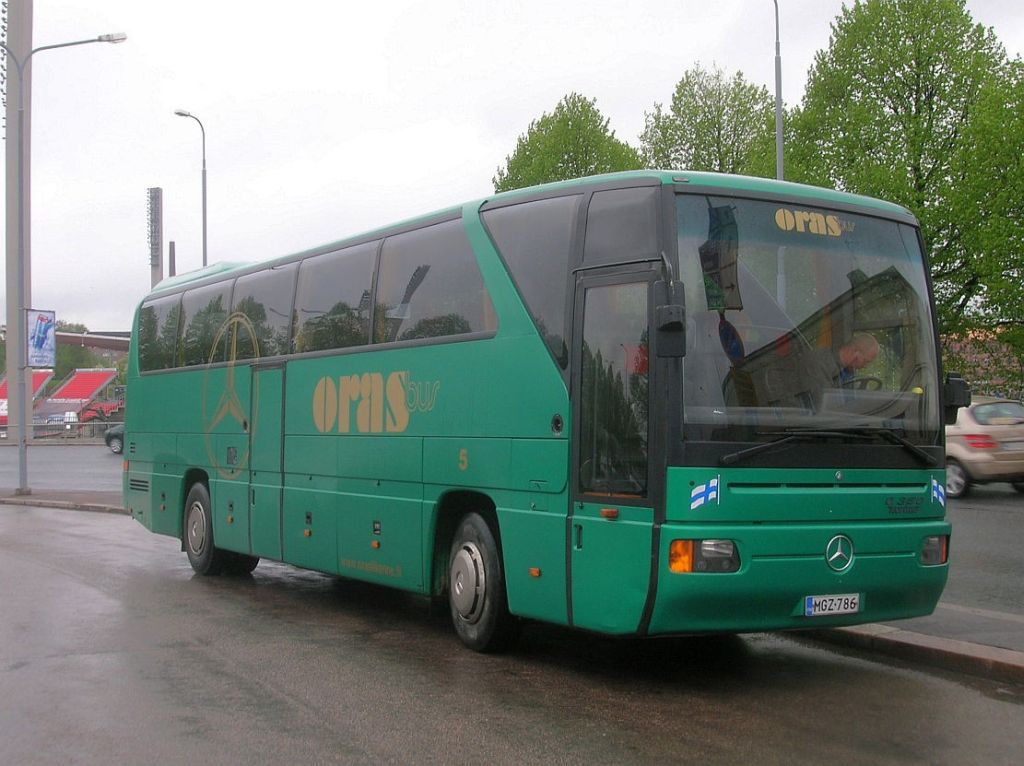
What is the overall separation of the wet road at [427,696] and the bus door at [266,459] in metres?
1.21

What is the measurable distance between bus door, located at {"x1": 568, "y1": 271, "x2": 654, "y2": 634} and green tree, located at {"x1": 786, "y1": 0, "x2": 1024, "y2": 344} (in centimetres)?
2919

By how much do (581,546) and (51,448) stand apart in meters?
50.9

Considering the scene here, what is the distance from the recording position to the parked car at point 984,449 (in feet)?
68.9

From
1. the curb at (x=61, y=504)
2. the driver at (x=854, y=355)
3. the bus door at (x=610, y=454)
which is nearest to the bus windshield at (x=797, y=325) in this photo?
the driver at (x=854, y=355)

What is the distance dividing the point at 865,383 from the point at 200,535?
858 centimetres

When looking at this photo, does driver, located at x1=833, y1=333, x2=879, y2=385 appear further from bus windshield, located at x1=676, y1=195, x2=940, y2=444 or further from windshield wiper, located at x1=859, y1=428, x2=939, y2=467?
windshield wiper, located at x1=859, y1=428, x2=939, y2=467

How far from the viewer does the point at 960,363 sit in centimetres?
3841

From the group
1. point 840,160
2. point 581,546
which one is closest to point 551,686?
point 581,546

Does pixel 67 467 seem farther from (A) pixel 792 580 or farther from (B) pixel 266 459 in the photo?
(A) pixel 792 580

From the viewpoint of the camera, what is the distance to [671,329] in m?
→ 7.20

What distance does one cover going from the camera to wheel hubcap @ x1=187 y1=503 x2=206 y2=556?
14004 mm

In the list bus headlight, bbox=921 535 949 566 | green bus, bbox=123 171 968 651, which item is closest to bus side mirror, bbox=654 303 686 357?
green bus, bbox=123 171 968 651

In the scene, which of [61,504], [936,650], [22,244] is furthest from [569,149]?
[936,650]

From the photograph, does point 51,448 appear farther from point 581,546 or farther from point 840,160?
point 581,546
